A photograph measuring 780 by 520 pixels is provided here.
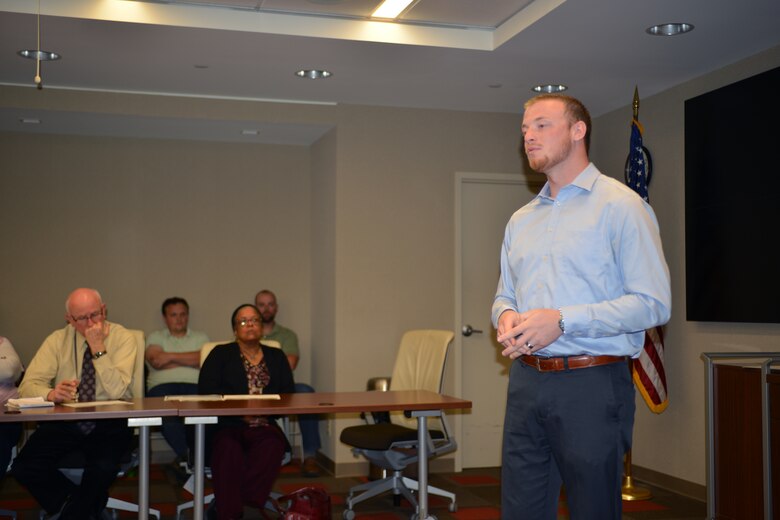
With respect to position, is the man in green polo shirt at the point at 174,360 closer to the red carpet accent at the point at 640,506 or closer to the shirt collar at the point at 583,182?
the red carpet accent at the point at 640,506

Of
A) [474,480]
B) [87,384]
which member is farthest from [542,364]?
[474,480]

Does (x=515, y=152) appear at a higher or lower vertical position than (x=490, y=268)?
higher

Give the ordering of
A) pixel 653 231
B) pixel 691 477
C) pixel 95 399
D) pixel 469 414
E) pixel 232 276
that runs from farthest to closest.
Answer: pixel 232 276, pixel 469 414, pixel 691 477, pixel 95 399, pixel 653 231

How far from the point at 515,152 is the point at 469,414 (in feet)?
7.19

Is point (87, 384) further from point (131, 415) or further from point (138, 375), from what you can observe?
A: point (131, 415)

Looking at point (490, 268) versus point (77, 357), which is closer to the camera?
point (77, 357)

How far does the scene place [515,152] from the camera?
7.14 meters

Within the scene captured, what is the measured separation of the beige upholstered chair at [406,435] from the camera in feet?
17.0

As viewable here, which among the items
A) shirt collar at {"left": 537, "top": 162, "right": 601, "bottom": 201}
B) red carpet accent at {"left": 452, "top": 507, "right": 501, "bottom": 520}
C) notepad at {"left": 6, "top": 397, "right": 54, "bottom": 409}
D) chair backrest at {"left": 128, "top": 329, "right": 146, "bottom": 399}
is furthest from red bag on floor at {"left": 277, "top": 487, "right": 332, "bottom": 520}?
shirt collar at {"left": 537, "top": 162, "right": 601, "bottom": 201}

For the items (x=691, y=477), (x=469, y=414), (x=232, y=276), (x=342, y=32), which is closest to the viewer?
(x=342, y=32)

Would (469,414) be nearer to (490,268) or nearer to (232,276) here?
(490,268)

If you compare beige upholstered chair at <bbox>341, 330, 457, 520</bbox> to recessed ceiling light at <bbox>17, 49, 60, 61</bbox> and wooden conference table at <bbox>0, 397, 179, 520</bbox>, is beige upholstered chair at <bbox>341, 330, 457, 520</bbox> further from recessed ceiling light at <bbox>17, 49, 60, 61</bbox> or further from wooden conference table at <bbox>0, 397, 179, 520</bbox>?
recessed ceiling light at <bbox>17, 49, 60, 61</bbox>

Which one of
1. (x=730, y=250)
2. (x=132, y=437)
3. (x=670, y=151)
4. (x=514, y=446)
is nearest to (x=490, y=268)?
(x=670, y=151)

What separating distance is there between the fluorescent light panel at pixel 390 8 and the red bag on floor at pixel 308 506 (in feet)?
9.00
